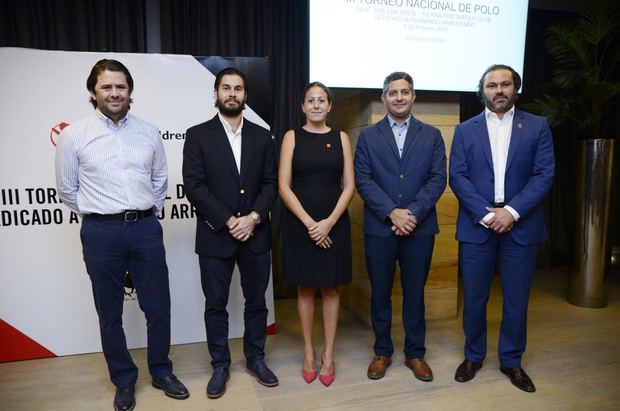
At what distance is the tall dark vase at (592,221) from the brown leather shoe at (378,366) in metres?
2.26

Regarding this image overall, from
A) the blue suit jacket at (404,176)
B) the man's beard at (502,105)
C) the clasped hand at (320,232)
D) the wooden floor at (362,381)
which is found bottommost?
the wooden floor at (362,381)

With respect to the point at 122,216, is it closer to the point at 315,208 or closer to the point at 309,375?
the point at 315,208

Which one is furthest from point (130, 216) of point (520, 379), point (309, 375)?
point (520, 379)

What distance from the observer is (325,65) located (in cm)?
338

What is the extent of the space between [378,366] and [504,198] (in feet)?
3.86

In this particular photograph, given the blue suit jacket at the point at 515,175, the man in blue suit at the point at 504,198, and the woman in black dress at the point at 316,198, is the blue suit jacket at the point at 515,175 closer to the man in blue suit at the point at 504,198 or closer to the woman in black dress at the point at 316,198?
the man in blue suit at the point at 504,198

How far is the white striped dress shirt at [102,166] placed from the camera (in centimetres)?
229

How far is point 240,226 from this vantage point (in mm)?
2432

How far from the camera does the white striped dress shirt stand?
2.29 meters

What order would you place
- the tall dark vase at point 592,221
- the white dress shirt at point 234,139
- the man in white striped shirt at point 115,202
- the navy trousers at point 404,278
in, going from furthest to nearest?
1. the tall dark vase at point 592,221
2. the navy trousers at point 404,278
3. the white dress shirt at point 234,139
4. the man in white striped shirt at point 115,202

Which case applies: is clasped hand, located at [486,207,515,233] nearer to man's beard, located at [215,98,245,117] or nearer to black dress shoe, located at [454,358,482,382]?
black dress shoe, located at [454,358,482,382]

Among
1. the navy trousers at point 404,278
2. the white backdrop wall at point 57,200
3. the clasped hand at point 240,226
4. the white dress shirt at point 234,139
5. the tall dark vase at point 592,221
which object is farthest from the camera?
the tall dark vase at point 592,221

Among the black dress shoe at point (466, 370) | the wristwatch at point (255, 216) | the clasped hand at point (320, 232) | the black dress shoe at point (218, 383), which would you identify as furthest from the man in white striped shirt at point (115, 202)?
the black dress shoe at point (466, 370)

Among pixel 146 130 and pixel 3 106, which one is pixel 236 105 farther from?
pixel 3 106
